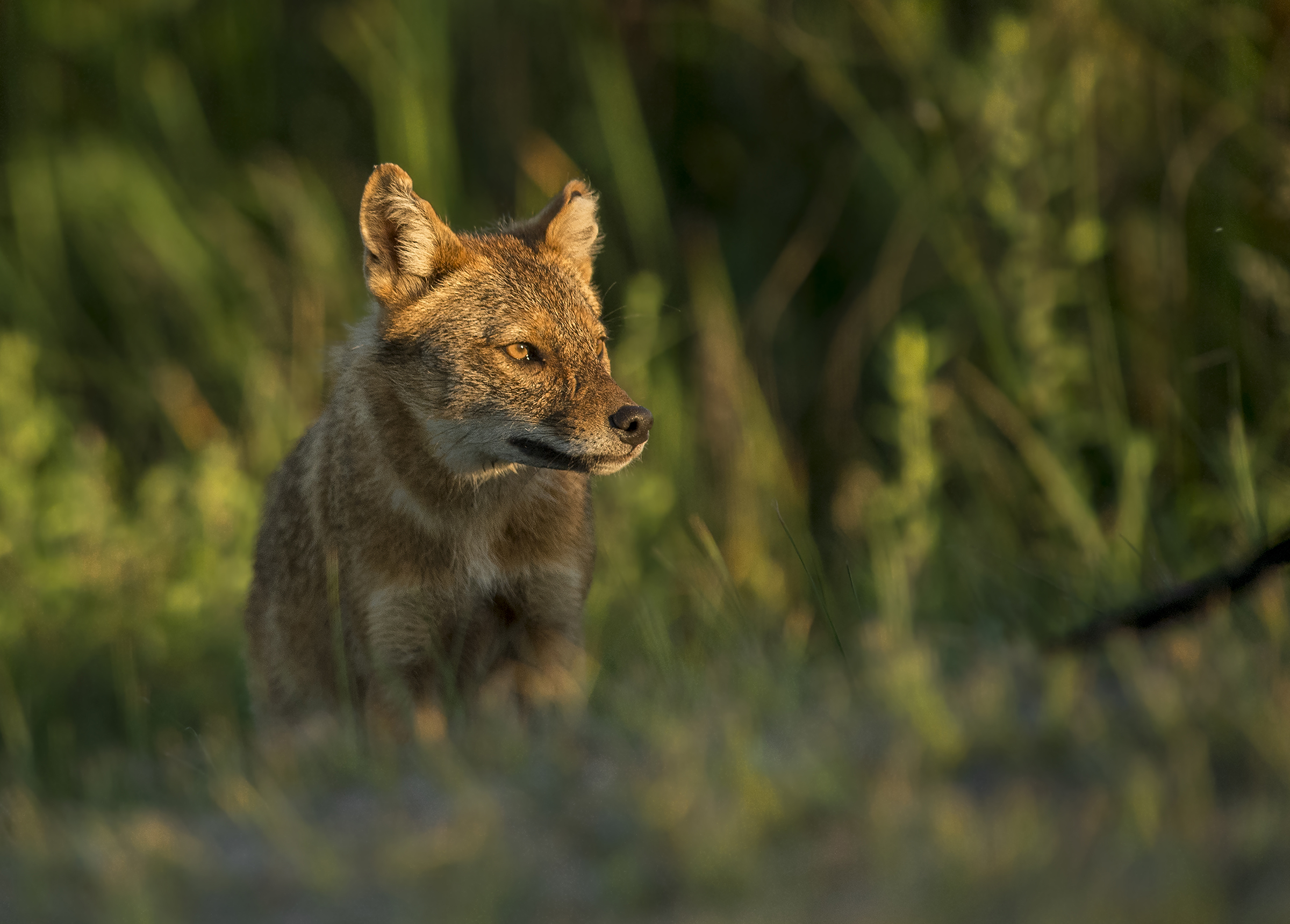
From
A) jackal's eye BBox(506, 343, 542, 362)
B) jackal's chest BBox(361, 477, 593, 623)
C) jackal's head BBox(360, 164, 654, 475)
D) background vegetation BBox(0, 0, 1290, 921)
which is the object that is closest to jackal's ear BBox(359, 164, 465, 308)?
jackal's head BBox(360, 164, 654, 475)

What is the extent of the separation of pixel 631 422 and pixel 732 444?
2.75 meters

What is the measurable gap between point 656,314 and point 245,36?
3839 millimetres

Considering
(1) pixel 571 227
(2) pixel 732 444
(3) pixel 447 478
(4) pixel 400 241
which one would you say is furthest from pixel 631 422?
(2) pixel 732 444

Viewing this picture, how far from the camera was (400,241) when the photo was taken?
4176 millimetres

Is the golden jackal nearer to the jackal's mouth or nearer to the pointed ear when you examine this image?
the jackal's mouth

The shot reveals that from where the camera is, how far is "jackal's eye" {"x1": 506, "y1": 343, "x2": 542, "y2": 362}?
4.03 meters

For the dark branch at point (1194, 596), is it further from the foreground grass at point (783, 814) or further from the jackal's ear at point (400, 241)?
the jackal's ear at point (400, 241)

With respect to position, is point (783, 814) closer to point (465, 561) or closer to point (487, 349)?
point (465, 561)

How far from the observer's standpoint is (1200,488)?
5.28m

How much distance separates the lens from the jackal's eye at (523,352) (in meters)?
4.03

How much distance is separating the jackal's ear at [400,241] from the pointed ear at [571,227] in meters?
0.47

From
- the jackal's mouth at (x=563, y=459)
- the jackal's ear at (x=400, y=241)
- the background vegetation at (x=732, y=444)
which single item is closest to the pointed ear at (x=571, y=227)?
the jackal's ear at (x=400, y=241)

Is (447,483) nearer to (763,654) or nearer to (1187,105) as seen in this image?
(763,654)

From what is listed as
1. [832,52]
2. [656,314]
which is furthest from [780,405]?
[832,52]
